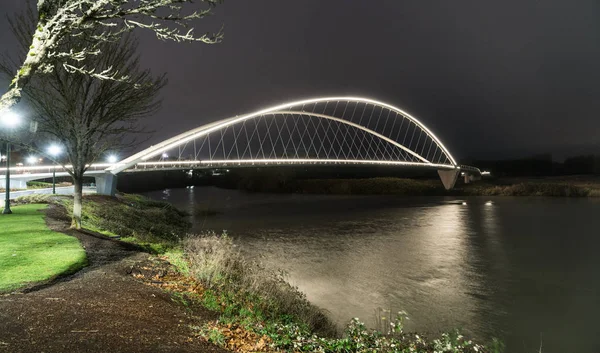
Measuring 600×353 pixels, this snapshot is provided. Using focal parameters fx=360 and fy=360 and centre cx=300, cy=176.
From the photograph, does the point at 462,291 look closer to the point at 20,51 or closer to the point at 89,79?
the point at 89,79

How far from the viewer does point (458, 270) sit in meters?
14.0

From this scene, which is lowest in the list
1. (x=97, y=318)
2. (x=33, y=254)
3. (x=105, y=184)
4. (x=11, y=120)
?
(x=97, y=318)

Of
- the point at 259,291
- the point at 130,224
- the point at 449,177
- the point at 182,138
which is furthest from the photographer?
the point at 449,177

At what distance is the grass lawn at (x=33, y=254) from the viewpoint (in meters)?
6.14

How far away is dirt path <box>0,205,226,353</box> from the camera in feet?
12.9

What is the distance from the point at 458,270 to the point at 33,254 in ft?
44.4

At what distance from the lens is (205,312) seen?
19.6 ft

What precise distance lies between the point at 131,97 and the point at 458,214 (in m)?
29.5

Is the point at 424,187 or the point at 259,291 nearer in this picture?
the point at 259,291

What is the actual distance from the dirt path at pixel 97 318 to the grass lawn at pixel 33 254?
45cm

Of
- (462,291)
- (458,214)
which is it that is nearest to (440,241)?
(462,291)

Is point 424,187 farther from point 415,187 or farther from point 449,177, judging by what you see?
point 449,177

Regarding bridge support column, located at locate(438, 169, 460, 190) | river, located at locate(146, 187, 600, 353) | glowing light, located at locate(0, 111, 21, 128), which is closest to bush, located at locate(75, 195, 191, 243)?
river, located at locate(146, 187, 600, 353)

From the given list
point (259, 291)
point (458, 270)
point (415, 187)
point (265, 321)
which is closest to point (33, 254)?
point (259, 291)
